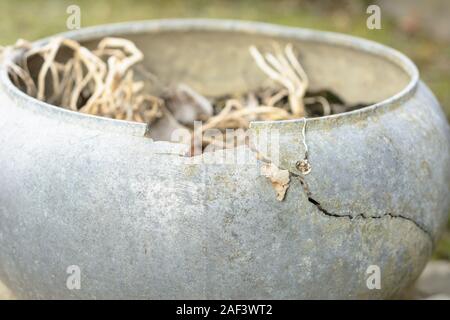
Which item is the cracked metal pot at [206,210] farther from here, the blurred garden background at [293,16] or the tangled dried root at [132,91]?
the blurred garden background at [293,16]

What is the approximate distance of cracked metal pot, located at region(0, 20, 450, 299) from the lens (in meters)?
1.48

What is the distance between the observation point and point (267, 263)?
4.98ft

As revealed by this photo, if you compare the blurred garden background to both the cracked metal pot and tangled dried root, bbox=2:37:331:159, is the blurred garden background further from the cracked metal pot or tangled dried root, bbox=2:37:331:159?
the cracked metal pot

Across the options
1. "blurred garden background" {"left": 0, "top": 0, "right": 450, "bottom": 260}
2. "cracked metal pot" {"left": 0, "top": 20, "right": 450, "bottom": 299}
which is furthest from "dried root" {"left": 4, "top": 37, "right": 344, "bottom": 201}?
"blurred garden background" {"left": 0, "top": 0, "right": 450, "bottom": 260}

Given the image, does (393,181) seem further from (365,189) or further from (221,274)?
(221,274)

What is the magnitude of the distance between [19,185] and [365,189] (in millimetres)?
712

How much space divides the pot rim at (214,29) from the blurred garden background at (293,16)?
201 cm

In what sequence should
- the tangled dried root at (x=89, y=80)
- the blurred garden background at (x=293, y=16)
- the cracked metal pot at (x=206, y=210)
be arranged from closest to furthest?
the cracked metal pot at (x=206, y=210), the tangled dried root at (x=89, y=80), the blurred garden background at (x=293, y=16)

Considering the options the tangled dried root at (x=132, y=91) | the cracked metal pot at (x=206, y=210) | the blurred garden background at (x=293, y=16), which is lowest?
the cracked metal pot at (x=206, y=210)

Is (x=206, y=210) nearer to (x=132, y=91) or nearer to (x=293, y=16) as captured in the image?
(x=132, y=91)

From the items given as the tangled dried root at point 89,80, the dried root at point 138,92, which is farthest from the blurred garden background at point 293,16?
the tangled dried root at point 89,80

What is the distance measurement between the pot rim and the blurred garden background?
79.3 inches

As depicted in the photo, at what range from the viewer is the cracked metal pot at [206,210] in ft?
4.86
